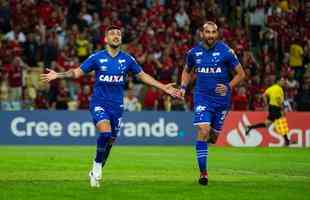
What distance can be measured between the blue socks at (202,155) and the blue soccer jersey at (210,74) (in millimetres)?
467

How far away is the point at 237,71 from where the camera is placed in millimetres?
17234

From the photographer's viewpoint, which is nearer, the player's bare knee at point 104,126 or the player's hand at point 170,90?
the player's bare knee at point 104,126

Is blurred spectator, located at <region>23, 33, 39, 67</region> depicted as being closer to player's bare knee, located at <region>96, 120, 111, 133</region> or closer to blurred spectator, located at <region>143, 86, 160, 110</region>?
blurred spectator, located at <region>143, 86, 160, 110</region>

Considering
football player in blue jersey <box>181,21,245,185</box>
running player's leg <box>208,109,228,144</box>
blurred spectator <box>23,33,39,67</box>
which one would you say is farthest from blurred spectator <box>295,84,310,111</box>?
football player in blue jersey <box>181,21,245,185</box>

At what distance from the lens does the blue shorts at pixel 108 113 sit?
51.5 feet

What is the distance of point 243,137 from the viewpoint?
111 ft

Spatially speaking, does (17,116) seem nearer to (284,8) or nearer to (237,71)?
(284,8)

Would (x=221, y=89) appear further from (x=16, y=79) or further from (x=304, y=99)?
(x=304, y=99)

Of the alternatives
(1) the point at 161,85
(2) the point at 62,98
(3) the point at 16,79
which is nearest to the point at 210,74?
(1) the point at 161,85

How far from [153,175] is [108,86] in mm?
3185

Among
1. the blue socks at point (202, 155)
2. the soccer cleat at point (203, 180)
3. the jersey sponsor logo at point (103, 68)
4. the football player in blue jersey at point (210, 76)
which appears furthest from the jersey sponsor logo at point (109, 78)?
the soccer cleat at point (203, 180)

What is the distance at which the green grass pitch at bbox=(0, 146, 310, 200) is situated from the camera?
1432 centimetres

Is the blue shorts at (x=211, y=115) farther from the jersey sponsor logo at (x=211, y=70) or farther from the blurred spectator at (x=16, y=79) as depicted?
the blurred spectator at (x=16, y=79)

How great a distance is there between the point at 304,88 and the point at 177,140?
5.72 metres
